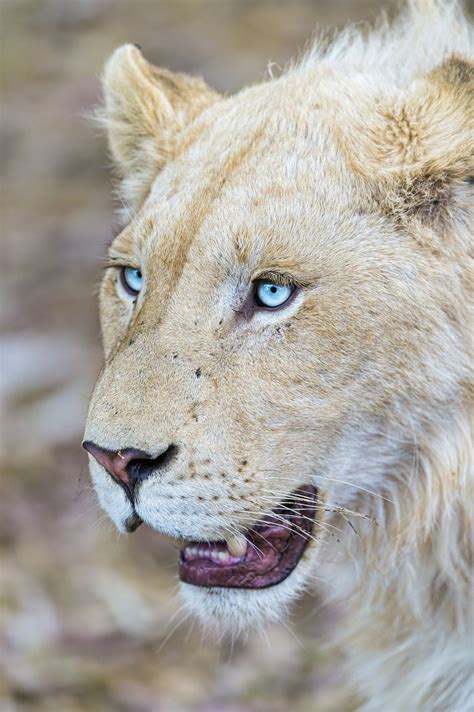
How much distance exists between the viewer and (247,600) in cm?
320

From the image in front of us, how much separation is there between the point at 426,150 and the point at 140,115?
3.79 ft

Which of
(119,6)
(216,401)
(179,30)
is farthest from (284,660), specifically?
(119,6)

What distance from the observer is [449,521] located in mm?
3229

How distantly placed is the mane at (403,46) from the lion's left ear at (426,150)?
281mm

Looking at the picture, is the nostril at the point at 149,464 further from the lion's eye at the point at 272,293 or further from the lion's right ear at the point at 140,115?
the lion's right ear at the point at 140,115

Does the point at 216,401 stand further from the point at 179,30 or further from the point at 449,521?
the point at 179,30

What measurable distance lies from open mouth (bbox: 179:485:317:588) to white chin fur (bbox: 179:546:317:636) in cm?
2

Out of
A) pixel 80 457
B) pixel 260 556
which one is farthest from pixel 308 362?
pixel 80 457

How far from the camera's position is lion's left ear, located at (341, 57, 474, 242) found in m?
3.04

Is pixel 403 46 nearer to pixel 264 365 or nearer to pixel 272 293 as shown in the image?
pixel 272 293

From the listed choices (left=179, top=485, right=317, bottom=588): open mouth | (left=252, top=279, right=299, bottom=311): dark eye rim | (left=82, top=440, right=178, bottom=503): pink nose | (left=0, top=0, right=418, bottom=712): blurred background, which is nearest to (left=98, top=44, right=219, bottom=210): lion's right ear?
(left=0, top=0, right=418, bottom=712): blurred background

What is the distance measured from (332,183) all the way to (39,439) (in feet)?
12.4

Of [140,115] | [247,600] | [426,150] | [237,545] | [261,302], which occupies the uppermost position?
[140,115]

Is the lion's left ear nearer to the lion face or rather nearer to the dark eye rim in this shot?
the lion face
